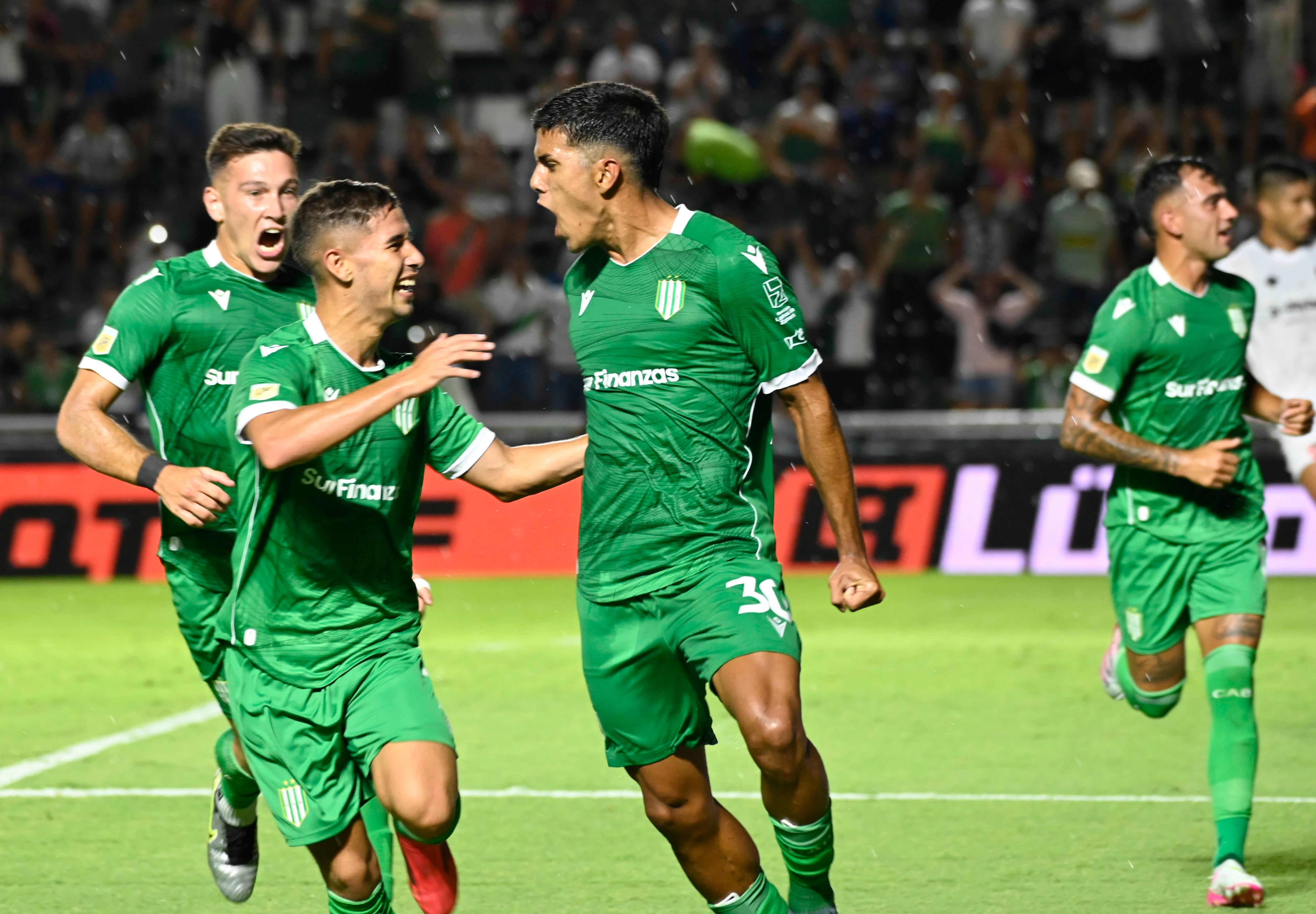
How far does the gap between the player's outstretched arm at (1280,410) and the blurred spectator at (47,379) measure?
11693 millimetres

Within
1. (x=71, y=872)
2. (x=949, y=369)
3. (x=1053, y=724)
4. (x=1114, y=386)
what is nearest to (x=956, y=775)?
(x=1053, y=724)

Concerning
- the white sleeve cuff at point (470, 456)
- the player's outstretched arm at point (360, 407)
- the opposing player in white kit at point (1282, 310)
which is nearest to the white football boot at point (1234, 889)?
the white sleeve cuff at point (470, 456)

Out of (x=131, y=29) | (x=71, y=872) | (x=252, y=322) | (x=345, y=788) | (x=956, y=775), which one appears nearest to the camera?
(x=345, y=788)

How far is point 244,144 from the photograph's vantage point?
5773mm

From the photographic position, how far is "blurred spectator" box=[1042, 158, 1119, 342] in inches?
607

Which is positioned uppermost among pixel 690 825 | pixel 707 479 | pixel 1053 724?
pixel 707 479

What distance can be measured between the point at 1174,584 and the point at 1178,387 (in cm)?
67

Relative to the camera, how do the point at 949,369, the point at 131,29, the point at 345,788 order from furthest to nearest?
the point at 131,29, the point at 949,369, the point at 345,788

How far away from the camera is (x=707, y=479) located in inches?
186

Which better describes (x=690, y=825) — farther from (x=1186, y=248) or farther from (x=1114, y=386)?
(x=1186, y=248)

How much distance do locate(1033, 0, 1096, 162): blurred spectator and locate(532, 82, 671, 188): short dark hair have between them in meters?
13.4

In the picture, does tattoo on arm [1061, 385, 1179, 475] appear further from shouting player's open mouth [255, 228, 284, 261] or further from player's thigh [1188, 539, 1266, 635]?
shouting player's open mouth [255, 228, 284, 261]

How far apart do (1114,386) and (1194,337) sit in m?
0.31

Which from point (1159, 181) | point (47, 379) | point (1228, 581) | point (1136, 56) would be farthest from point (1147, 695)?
point (1136, 56)
